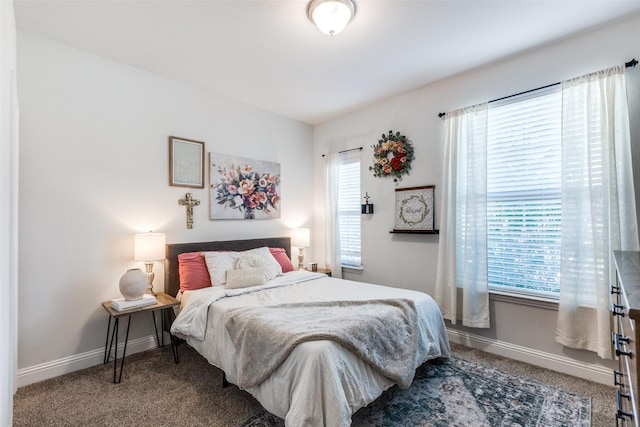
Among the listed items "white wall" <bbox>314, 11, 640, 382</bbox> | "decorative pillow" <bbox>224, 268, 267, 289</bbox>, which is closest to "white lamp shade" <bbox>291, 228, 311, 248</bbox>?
"white wall" <bbox>314, 11, 640, 382</bbox>

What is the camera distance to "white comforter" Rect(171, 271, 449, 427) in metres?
1.53

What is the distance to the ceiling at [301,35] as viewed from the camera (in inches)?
83.3

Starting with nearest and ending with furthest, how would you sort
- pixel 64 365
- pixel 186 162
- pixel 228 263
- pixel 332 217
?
1. pixel 64 365
2. pixel 228 263
3. pixel 186 162
4. pixel 332 217

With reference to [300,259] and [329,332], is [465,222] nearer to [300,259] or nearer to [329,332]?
[329,332]

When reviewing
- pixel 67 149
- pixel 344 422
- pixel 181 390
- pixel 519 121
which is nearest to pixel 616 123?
pixel 519 121

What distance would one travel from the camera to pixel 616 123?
7.36ft

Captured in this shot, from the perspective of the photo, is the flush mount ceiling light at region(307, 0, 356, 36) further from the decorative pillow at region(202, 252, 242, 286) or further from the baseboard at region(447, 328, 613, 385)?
the baseboard at region(447, 328, 613, 385)

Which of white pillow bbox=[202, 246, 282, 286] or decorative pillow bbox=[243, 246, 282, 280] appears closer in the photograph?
white pillow bbox=[202, 246, 282, 286]

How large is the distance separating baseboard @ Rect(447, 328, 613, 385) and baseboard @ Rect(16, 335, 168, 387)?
322 centimetres

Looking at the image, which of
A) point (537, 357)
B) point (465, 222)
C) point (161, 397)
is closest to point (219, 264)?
point (161, 397)

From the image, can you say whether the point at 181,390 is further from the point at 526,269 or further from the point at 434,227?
the point at 526,269

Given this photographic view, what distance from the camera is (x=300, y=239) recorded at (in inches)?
163

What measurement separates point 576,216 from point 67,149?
14.0 feet

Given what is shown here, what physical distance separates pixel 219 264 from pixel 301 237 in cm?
134
